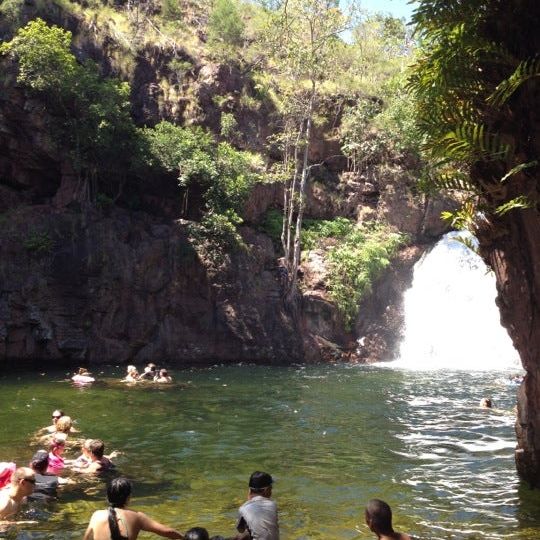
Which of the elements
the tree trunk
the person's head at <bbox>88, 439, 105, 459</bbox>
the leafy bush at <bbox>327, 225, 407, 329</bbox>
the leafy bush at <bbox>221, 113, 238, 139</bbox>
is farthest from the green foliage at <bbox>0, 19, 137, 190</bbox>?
the tree trunk

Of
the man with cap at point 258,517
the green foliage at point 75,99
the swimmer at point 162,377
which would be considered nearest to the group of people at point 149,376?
the swimmer at point 162,377

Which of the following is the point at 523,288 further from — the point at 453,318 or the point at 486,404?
the point at 453,318

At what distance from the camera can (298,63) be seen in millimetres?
37938

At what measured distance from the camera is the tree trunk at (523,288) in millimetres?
8766

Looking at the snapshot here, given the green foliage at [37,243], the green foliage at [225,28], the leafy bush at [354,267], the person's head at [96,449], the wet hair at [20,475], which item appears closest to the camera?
the wet hair at [20,475]

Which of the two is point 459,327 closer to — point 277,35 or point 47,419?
point 277,35

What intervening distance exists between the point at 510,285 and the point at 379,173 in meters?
36.4

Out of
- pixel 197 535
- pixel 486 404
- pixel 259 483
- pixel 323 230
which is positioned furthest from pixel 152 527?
pixel 323 230

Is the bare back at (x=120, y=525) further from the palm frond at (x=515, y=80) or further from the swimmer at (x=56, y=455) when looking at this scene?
the palm frond at (x=515, y=80)

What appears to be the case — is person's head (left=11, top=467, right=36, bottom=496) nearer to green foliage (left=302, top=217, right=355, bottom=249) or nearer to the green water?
the green water

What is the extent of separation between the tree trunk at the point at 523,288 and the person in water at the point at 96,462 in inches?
296

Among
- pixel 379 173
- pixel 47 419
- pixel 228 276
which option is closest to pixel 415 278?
pixel 379 173

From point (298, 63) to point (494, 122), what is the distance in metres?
31.6

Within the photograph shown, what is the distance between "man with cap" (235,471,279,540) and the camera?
20.5 ft
